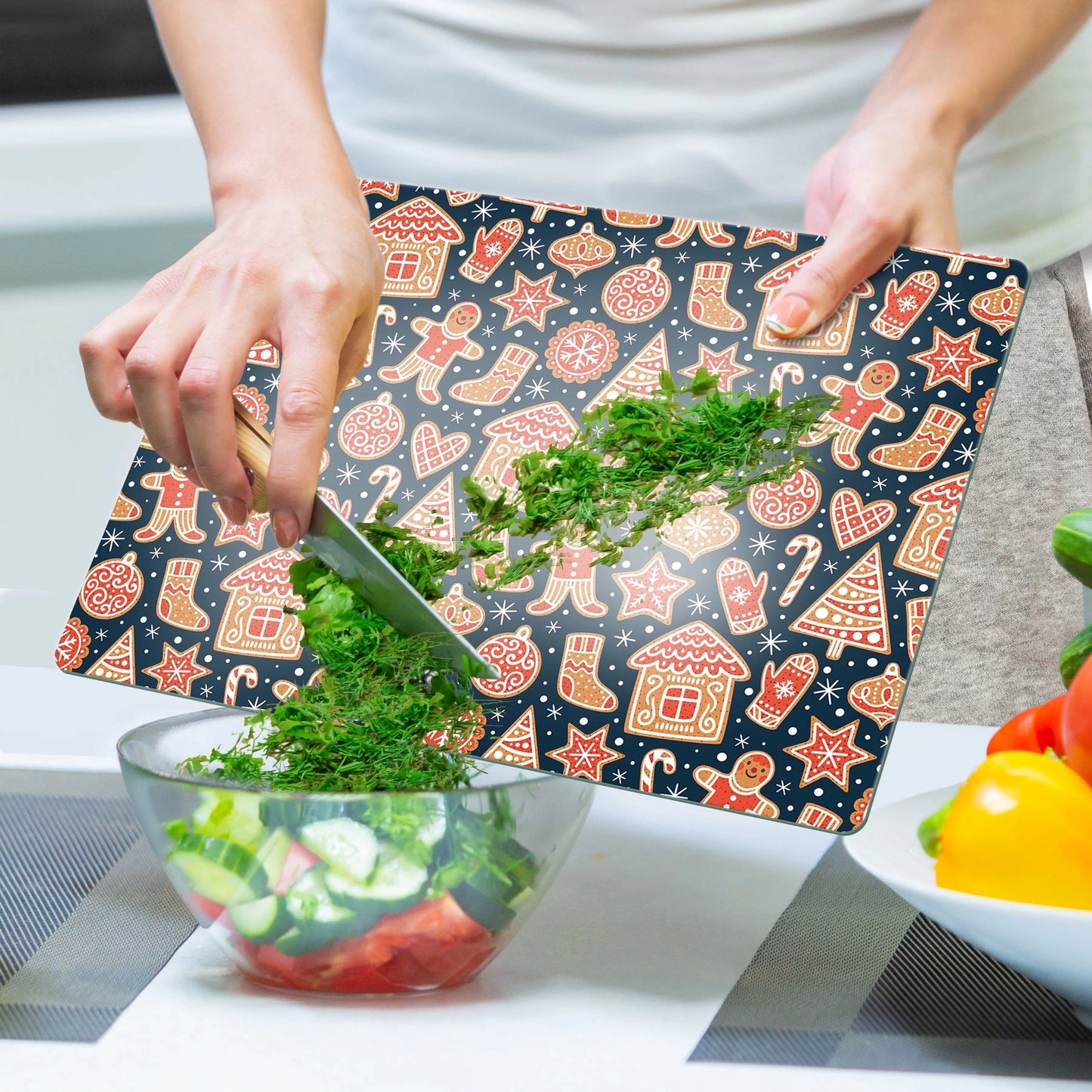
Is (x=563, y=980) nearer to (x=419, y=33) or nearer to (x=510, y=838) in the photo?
(x=510, y=838)

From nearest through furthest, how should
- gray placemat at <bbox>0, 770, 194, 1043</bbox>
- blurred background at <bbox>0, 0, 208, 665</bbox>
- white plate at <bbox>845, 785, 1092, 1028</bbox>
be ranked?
white plate at <bbox>845, 785, 1092, 1028</bbox>
gray placemat at <bbox>0, 770, 194, 1043</bbox>
blurred background at <bbox>0, 0, 208, 665</bbox>

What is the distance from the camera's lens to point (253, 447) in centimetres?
64

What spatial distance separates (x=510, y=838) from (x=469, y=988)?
69mm

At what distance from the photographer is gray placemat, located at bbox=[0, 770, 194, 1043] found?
1.66ft

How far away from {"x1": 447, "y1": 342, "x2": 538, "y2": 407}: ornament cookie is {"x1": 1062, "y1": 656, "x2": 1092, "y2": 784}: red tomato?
0.40m

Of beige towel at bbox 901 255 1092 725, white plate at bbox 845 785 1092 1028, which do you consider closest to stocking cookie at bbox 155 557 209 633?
white plate at bbox 845 785 1092 1028

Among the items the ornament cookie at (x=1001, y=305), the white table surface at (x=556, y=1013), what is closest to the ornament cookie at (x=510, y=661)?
the white table surface at (x=556, y=1013)

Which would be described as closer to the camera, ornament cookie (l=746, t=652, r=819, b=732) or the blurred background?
ornament cookie (l=746, t=652, r=819, b=732)

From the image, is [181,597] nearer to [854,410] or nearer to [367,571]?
[367,571]

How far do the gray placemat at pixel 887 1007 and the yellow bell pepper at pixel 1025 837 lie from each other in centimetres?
6

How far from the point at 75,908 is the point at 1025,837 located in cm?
42

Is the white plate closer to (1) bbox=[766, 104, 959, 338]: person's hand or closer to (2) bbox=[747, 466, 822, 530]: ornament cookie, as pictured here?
(2) bbox=[747, 466, 822, 530]: ornament cookie

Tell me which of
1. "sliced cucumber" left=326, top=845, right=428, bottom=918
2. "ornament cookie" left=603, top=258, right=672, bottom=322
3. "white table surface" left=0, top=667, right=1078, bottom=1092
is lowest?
"white table surface" left=0, top=667, right=1078, bottom=1092

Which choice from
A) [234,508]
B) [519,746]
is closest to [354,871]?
[519,746]
